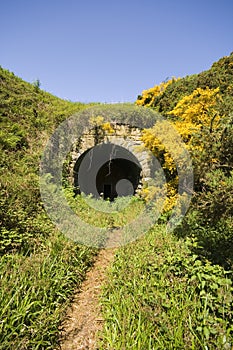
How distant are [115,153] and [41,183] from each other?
4998mm

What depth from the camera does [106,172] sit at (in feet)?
44.9

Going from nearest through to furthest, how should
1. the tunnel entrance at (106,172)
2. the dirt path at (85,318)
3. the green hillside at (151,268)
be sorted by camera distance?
1. the green hillside at (151,268)
2. the dirt path at (85,318)
3. the tunnel entrance at (106,172)

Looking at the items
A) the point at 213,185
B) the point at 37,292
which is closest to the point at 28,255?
the point at 37,292

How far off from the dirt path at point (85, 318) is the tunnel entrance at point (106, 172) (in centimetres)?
525

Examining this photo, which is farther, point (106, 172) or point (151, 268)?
point (106, 172)

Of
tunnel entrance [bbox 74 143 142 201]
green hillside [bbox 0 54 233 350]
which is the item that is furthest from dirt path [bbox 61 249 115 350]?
tunnel entrance [bbox 74 143 142 201]

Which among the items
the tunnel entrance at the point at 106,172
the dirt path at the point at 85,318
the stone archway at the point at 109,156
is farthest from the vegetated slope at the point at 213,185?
the tunnel entrance at the point at 106,172

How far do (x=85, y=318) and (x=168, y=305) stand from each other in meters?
1.34

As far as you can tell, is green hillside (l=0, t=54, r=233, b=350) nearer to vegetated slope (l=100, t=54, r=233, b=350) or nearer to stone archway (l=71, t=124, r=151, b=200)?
vegetated slope (l=100, t=54, r=233, b=350)

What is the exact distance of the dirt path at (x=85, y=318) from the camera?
2.97 metres

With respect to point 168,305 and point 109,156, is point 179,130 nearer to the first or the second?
point 168,305

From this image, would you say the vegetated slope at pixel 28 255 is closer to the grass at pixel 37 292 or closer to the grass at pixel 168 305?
the grass at pixel 37 292

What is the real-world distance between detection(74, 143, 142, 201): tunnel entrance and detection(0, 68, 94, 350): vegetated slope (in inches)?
86.2

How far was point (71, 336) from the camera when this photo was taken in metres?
3.06
